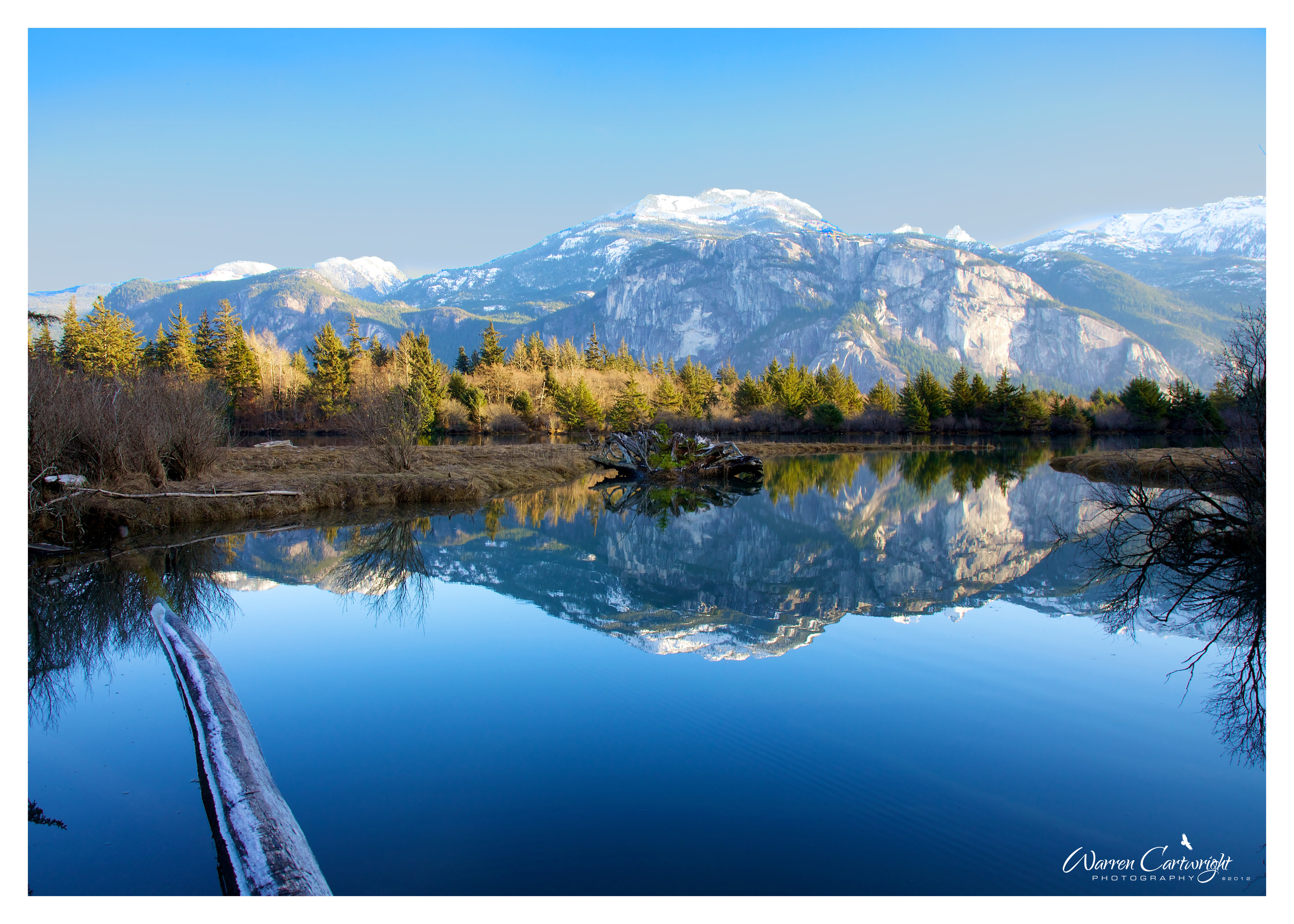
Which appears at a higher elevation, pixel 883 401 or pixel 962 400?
pixel 883 401

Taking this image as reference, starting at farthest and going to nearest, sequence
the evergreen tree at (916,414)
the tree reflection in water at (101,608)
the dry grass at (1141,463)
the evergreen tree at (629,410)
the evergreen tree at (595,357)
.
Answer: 1. the evergreen tree at (595,357)
2. the evergreen tree at (916,414)
3. the evergreen tree at (629,410)
4. the dry grass at (1141,463)
5. the tree reflection in water at (101,608)

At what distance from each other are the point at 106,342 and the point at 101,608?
192ft

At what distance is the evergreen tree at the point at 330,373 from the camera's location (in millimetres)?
61719

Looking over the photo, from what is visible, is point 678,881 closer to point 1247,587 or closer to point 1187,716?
point 1187,716

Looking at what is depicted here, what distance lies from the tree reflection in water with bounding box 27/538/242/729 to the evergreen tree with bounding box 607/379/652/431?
148ft

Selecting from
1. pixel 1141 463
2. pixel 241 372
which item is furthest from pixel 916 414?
pixel 241 372

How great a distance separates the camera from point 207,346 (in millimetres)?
62281

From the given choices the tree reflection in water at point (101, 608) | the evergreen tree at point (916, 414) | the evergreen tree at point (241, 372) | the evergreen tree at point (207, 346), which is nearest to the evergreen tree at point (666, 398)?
the evergreen tree at point (916, 414)

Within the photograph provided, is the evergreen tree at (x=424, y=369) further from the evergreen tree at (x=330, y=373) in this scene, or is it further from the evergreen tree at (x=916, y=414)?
the evergreen tree at (x=916, y=414)

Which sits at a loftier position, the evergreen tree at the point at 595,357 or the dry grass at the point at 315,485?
the evergreen tree at the point at 595,357

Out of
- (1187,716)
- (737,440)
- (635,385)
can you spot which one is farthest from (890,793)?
(635,385)

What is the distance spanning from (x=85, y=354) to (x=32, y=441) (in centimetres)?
5203
